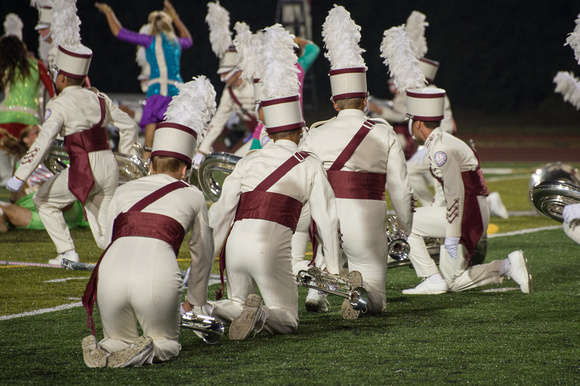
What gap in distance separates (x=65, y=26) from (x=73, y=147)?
957mm

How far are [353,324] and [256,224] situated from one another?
0.83m

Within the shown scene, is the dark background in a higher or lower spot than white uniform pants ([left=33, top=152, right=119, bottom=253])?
lower

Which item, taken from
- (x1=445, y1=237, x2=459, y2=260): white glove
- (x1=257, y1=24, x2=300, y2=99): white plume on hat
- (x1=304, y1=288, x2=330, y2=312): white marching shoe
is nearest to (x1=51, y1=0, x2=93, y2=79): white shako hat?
(x1=257, y1=24, x2=300, y2=99): white plume on hat

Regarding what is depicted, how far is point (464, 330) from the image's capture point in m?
4.42

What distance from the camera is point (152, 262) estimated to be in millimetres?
3648

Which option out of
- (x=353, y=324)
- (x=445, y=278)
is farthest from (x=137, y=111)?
(x=353, y=324)

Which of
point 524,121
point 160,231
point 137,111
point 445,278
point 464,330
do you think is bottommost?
point 524,121

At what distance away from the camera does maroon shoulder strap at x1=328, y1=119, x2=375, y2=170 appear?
4.87 m

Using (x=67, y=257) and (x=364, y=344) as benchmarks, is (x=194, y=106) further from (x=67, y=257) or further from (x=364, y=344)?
(x=67, y=257)

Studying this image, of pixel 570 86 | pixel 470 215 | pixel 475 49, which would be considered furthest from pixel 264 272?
pixel 475 49

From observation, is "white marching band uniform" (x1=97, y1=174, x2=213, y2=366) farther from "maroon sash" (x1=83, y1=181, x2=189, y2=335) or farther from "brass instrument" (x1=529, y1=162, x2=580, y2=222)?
"brass instrument" (x1=529, y1=162, x2=580, y2=222)

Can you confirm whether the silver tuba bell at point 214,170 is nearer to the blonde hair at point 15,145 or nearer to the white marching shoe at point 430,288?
the white marching shoe at point 430,288

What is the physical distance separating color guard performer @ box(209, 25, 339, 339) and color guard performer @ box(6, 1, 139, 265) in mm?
1976

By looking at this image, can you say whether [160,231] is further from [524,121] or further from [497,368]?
[524,121]
